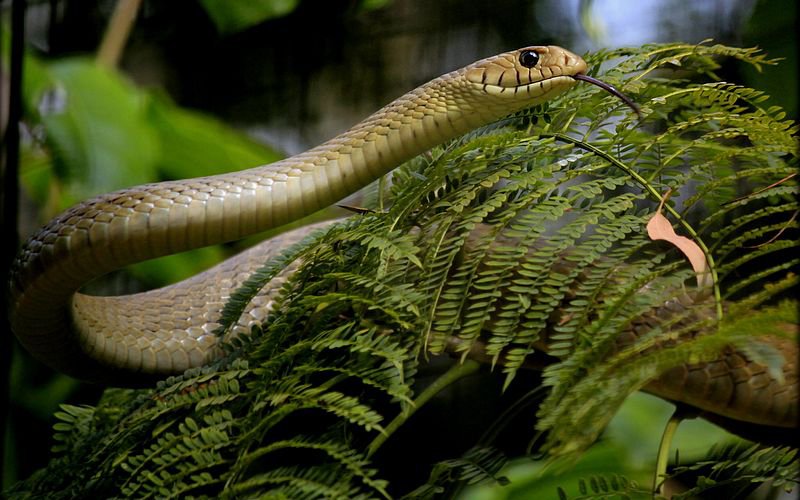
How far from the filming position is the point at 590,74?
1.29m

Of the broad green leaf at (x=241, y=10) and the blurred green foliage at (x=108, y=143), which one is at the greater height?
the broad green leaf at (x=241, y=10)

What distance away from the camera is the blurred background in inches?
108

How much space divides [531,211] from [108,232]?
0.84 meters

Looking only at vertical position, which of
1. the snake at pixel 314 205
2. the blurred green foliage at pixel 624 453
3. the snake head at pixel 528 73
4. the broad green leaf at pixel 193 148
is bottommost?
the blurred green foliage at pixel 624 453

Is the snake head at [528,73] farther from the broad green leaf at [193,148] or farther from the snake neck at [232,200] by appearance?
the broad green leaf at [193,148]

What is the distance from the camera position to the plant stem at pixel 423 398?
3.37 ft

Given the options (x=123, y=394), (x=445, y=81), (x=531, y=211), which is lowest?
(x=123, y=394)

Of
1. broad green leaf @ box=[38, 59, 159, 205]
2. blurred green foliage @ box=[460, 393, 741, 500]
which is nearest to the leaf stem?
blurred green foliage @ box=[460, 393, 741, 500]

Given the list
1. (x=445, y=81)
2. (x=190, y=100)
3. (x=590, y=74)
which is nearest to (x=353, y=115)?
(x=190, y=100)

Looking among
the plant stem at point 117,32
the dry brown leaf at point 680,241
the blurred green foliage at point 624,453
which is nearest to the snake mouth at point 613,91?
the dry brown leaf at point 680,241

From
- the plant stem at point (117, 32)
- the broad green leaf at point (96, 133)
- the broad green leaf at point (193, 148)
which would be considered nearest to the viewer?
the broad green leaf at point (96, 133)

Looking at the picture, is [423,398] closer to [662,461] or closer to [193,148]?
[662,461]

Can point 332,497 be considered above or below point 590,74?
below

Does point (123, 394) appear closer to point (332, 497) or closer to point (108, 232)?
point (108, 232)
